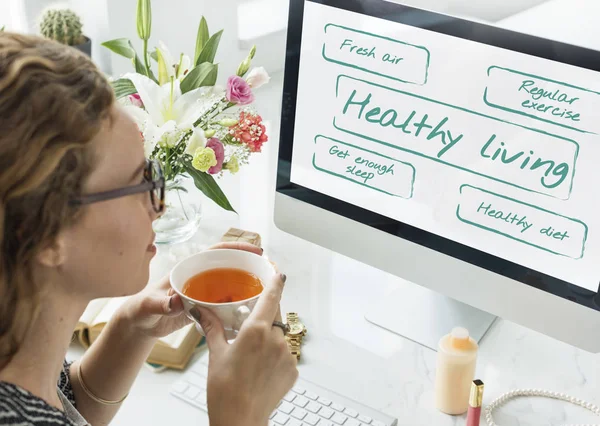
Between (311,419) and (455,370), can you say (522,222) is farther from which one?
(311,419)

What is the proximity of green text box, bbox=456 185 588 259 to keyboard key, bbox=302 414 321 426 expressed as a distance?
13.0 inches

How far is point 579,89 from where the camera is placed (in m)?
0.90

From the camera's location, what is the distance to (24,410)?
73 centimetres

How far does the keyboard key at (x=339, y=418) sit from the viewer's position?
101 centimetres

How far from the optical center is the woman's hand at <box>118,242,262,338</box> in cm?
96

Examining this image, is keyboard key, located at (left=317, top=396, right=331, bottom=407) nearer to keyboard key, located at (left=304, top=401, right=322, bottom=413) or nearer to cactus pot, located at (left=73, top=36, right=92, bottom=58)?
keyboard key, located at (left=304, top=401, right=322, bottom=413)

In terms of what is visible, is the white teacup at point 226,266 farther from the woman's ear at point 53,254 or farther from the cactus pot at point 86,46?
the cactus pot at point 86,46

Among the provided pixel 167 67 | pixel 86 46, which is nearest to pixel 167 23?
pixel 86 46

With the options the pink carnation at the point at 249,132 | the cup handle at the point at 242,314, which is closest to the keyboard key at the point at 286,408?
the cup handle at the point at 242,314

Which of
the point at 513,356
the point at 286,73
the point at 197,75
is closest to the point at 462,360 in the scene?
the point at 513,356

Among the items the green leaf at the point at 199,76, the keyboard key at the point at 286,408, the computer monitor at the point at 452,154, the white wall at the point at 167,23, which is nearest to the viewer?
the computer monitor at the point at 452,154

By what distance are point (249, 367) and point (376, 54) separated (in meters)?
0.47

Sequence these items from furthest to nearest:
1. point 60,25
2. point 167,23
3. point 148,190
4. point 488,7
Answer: point 488,7
point 167,23
point 60,25
point 148,190

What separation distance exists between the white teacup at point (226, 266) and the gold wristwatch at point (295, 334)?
256 millimetres
